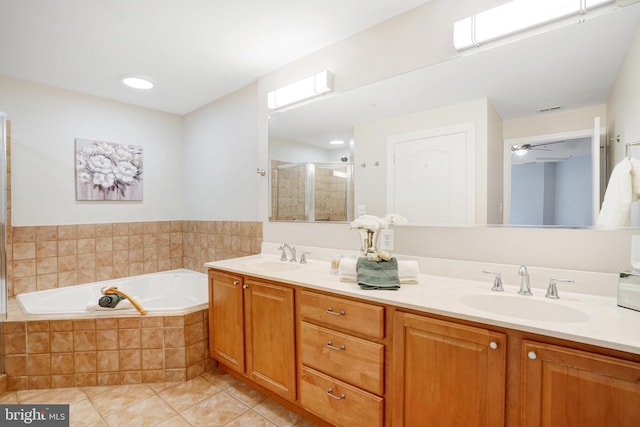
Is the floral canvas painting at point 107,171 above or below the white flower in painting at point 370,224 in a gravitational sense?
above

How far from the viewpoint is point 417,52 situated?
1757 millimetres

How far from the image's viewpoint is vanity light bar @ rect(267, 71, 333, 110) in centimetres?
212

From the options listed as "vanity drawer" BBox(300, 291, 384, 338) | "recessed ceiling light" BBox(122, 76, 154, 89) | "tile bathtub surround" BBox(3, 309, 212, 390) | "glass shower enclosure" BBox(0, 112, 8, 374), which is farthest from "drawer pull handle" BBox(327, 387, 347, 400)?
"recessed ceiling light" BBox(122, 76, 154, 89)

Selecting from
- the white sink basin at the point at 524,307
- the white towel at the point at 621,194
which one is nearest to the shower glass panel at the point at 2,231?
the white sink basin at the point at 524,307

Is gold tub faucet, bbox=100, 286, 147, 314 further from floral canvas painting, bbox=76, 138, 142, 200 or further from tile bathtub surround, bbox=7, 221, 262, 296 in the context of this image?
floral canvas painting, bbox=76, 138, 142, 200

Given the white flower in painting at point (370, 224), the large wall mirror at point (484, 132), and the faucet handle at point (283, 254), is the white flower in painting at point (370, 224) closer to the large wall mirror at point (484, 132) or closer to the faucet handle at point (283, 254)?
the large wall mirror at point (484, 132)

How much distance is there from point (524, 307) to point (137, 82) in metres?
3.23

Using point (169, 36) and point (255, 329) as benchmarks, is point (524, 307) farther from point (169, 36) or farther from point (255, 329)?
point (169, 36)

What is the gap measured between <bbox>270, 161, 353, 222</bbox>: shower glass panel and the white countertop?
558 mm

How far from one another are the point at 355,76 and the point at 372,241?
111cm

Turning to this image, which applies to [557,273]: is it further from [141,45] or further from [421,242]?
[141,45]

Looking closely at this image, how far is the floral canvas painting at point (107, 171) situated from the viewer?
2889mm

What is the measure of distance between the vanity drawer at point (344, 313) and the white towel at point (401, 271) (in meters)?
0.16

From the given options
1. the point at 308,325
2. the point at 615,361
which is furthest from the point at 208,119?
the point at 615,361
